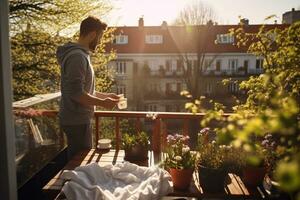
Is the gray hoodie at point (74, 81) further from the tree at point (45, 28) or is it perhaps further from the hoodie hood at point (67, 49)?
the tree at point (45, 28)

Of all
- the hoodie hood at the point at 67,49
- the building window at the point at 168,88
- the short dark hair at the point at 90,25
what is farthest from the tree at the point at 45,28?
the building window at the point at 168,88

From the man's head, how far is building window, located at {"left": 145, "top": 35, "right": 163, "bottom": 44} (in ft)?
61.2

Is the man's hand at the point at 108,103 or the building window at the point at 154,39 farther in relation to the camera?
the building window at the point at 154,39

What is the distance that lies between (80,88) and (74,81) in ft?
0.21

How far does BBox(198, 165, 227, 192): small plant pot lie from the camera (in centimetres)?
189

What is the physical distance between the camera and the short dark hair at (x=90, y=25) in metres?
2.48

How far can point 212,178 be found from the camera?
1897mm

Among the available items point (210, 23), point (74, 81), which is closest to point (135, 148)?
point (74, 81)

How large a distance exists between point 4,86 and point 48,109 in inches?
52.7

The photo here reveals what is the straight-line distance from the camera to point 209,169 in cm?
189

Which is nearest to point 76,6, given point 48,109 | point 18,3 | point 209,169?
point 18,3

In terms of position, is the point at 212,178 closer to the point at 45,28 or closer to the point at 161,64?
the point at 45,28

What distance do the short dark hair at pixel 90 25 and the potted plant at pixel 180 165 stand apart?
1.08 m

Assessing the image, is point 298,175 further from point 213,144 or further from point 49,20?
point 49,20
